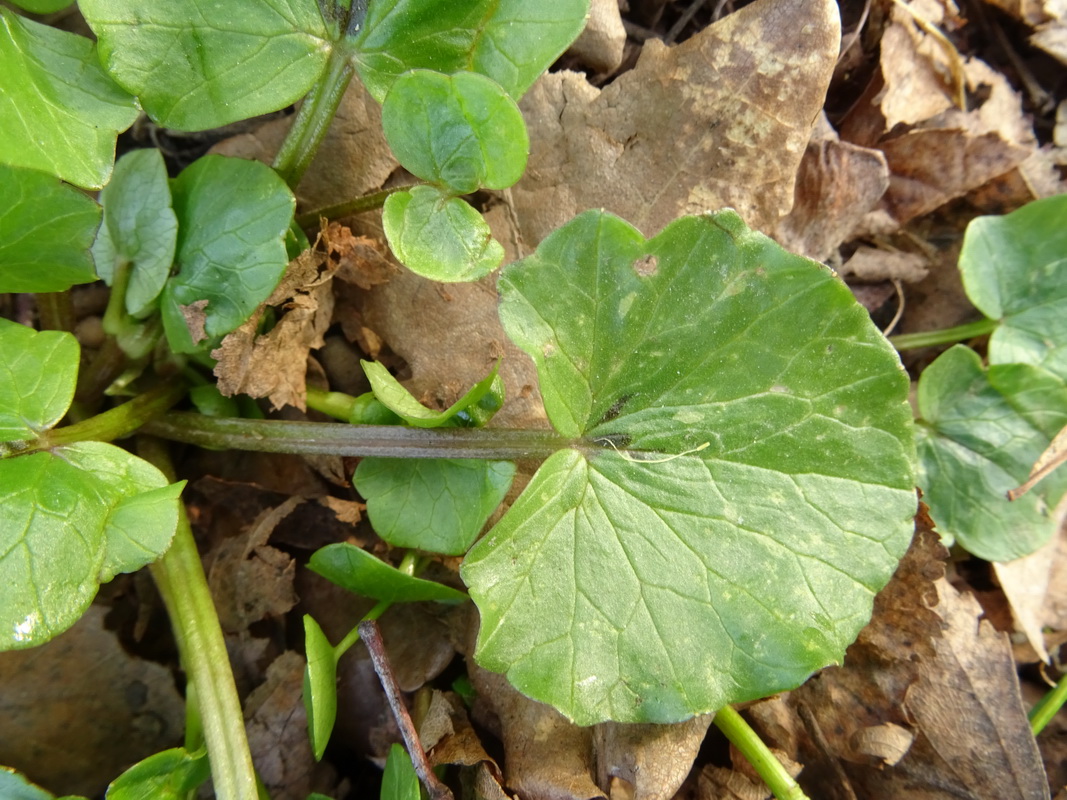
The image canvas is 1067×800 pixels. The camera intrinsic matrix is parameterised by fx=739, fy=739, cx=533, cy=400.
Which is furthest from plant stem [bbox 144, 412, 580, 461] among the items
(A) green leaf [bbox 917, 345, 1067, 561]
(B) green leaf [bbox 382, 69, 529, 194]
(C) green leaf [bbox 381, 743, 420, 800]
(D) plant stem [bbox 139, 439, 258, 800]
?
(A) green leaf [bbox 917, 345, 1067, 561]

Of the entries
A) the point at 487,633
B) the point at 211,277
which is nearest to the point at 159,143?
the point at 211,277

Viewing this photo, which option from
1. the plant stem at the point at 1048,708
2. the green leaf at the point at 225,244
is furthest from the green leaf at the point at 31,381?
the plant stem at the point at 1048,708

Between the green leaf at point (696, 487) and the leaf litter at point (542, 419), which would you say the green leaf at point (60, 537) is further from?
the green leaf at point (696, 487)

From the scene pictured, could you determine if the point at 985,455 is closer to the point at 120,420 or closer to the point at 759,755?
the point at 759,755

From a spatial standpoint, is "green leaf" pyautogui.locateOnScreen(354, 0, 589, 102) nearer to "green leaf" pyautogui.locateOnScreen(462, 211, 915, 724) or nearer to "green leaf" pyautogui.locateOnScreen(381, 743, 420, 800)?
"green leaf" pyautogui.locateOnScreen(462, 211, 915, 724)

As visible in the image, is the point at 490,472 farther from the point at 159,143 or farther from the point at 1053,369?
the point at 1053,369

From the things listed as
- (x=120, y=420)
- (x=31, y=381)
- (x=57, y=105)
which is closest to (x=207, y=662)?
(x=120, y=420)
